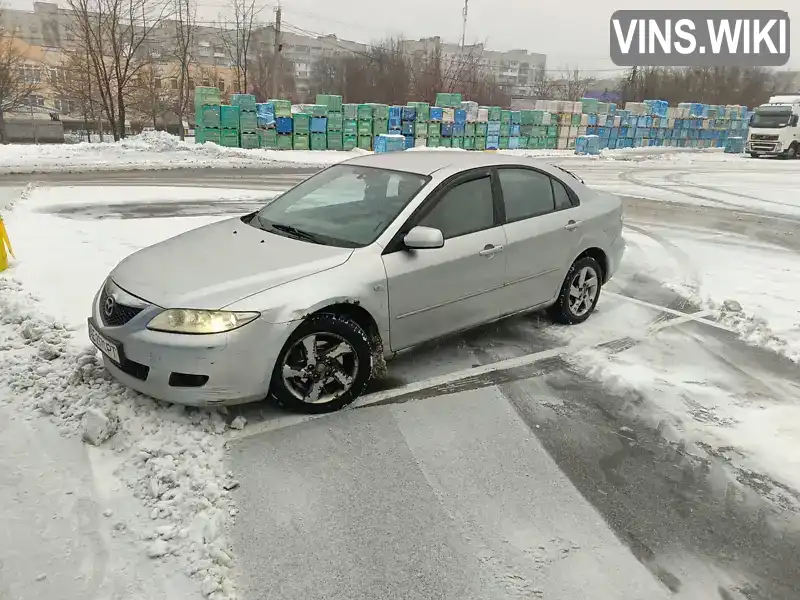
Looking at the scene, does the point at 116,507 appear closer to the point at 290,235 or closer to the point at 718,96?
the point at 290,235

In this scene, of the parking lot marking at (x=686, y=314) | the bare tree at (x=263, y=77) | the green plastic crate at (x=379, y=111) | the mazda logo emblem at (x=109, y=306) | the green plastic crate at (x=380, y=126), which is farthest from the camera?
the bare tree at (x=263, y=77)

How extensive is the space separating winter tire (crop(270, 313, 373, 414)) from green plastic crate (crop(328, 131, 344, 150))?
21.8m

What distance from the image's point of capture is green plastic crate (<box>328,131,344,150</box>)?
80.3ft

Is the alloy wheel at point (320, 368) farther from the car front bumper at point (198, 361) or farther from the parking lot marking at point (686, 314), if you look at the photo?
the parking lot marking at point (686, 314)

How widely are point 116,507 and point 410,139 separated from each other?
2470 cm

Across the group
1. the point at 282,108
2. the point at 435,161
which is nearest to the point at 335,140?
the point at 282,108

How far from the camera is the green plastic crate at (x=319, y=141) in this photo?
957 inches

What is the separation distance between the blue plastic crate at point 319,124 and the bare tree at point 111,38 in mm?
9018

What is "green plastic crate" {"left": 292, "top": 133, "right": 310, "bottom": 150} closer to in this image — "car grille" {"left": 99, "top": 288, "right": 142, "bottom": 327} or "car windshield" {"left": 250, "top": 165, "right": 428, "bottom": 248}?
"car windshield" {"left": 250, "top": 165, "right": 428, "bottom": 248}

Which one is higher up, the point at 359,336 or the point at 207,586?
the point at 359,336

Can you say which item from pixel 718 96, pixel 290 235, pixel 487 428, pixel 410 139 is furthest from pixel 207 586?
pixel 718 96

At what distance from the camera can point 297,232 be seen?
169 inches

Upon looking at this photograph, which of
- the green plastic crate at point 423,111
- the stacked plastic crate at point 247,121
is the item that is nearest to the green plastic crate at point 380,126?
the green plastic crate at point 423,111

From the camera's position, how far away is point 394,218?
4.18 m
